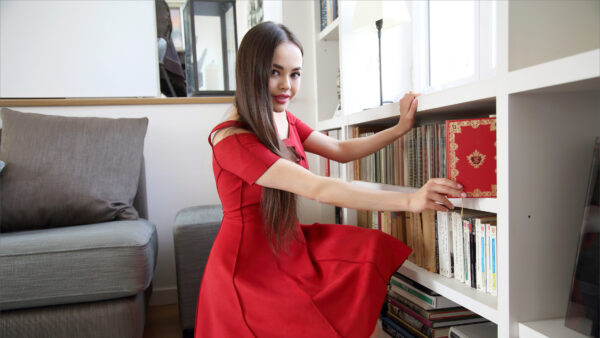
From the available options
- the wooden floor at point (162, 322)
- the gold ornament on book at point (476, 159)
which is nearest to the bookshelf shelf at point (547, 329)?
the gold ornament on book at point (476, 159)

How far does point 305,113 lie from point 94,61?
114 cm

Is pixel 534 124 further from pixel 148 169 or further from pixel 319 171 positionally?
pixel 148 169

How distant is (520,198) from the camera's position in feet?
2.85

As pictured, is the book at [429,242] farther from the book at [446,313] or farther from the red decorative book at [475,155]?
the red decorative book at [475,155]

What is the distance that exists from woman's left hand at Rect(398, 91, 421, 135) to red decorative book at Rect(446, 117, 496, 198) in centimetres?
22

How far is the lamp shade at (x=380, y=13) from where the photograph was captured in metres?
1.54

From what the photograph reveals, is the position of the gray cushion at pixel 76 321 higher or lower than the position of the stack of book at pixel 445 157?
lower

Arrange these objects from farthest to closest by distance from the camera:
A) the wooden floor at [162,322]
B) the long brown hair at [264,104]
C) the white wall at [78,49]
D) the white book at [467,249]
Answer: the white wall at [78,49]
the wooden floor at [162,322]
the long brown hair at [264,104]
the white book at [467,249]

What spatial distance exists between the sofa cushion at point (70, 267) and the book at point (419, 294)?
2.82ft

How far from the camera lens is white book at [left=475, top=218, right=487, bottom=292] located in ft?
3.35

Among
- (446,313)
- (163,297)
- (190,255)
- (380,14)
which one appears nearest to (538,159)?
(446,313)

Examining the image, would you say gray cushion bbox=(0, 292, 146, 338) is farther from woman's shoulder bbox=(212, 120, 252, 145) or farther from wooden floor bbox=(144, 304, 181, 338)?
woman's shoulder bbox=(212, 120, 252, 145)

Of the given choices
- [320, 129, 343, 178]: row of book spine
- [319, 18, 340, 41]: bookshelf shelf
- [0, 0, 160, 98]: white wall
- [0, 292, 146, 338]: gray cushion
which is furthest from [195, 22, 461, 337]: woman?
[0, 0, 160, 98]: white wall

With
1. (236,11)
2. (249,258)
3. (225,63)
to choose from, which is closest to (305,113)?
(225,63)
